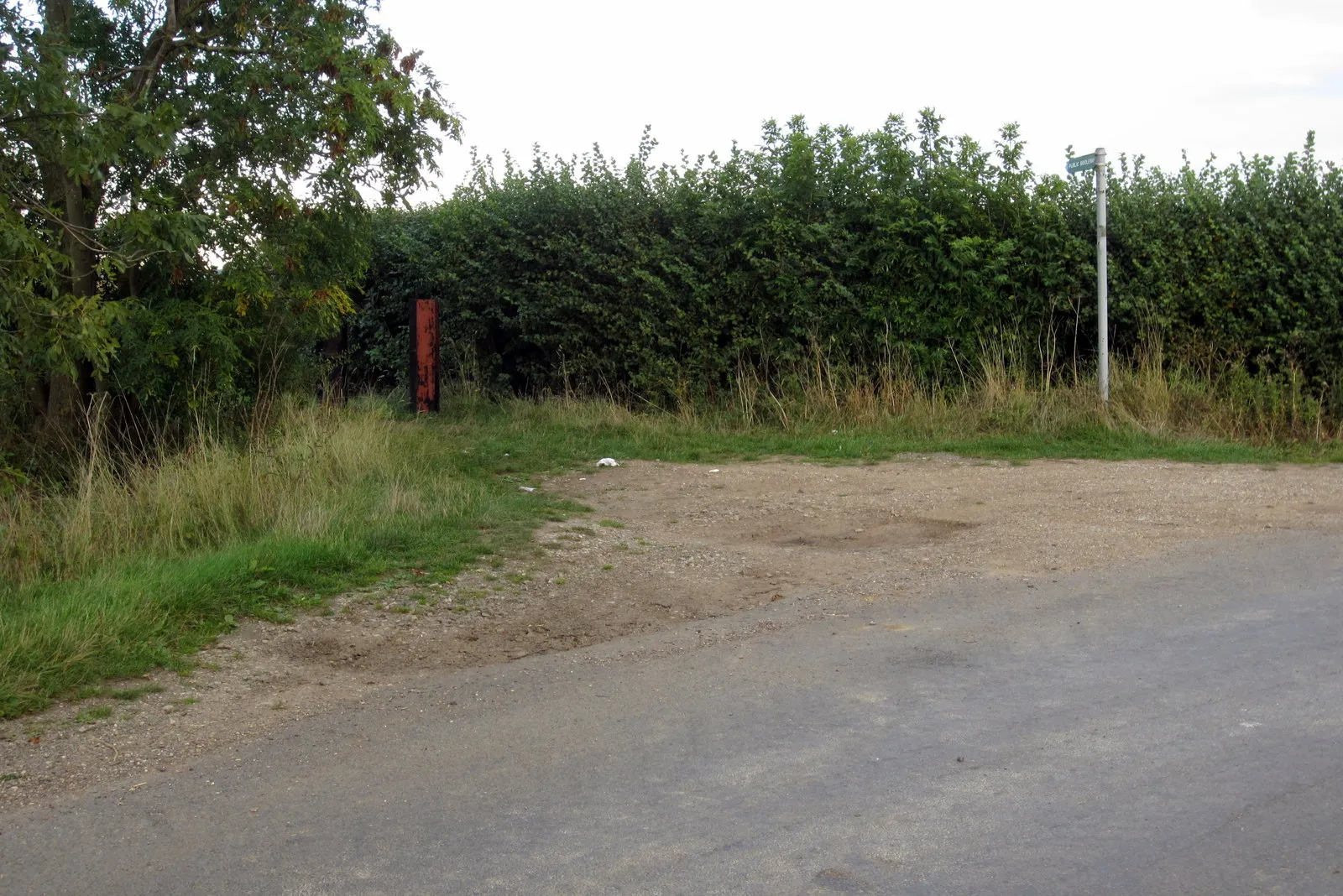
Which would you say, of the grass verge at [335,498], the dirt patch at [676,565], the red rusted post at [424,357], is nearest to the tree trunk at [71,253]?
the grass verge at [335,498]

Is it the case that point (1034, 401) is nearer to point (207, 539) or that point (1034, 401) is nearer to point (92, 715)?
point (207, 539)

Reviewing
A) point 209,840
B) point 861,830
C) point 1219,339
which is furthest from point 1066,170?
point 209,840

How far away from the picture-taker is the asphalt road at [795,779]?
3.81 meters

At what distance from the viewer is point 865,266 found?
1555 cm

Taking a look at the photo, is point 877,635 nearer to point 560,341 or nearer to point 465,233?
point 560,341

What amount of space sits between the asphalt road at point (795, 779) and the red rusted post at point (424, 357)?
11.5 m

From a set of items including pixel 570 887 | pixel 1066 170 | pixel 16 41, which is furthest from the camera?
pixel 1066 170

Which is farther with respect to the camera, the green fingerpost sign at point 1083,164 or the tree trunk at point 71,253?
the green fingerpost sign at point 1083,164

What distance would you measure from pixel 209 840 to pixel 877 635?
138 inches

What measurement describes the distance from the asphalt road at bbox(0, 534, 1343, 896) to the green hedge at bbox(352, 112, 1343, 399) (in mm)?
8508

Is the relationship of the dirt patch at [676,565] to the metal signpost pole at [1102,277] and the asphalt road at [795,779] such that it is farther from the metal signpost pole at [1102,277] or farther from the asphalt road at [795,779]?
the metal signpost pole at [1102,277]

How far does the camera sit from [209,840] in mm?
4102

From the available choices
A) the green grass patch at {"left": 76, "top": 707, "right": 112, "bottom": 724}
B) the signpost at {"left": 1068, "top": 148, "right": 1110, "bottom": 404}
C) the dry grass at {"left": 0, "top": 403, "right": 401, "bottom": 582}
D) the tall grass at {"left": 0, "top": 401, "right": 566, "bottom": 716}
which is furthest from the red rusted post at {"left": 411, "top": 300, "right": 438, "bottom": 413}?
the green grass patch at {"left": 76, "top": 707, "right": 112, "bottom": 724}

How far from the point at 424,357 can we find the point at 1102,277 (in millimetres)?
9230
